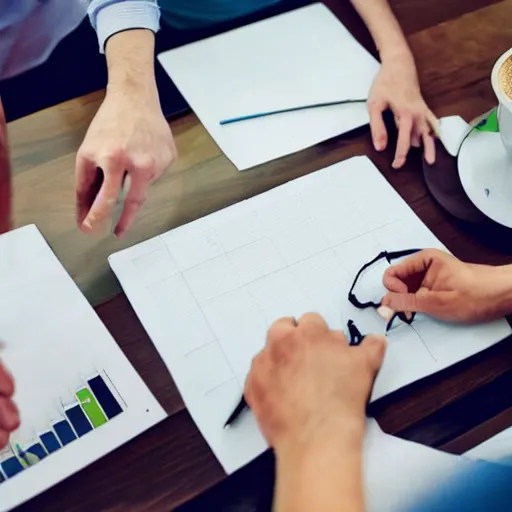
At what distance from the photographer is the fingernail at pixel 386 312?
26.1 inches

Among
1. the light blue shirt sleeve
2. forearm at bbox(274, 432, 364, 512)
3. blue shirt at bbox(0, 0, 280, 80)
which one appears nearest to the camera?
forearm at bbox(274, 432, 364, 512)

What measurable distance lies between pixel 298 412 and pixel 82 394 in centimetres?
20

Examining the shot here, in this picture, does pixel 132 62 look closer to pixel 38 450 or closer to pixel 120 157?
pixel 120 157

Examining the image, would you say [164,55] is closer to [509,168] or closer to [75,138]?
[75,138]

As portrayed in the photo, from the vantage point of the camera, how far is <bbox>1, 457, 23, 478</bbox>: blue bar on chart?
0.58 meters

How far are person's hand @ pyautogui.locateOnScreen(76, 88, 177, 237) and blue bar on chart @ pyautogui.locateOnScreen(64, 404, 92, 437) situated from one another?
198 mm

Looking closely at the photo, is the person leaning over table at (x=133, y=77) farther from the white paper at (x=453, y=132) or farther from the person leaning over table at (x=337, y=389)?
the person leaning over table at (x=337, y=389)

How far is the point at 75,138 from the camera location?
2.70ft

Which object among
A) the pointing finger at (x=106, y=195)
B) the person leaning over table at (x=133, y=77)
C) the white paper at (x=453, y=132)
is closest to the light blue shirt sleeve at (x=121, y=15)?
the person leaning over table at (x=133, y=77)

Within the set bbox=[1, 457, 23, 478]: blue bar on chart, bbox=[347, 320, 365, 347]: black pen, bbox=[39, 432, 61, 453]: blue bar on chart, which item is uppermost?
bbox=[347, 320, 365, 347]: black pen

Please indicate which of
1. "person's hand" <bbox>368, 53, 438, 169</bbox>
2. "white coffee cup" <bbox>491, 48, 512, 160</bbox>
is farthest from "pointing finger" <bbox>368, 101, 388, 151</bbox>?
"white coffee cup" <bbox>491, 48, 512, 160</bbox>

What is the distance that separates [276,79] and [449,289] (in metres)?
0.39

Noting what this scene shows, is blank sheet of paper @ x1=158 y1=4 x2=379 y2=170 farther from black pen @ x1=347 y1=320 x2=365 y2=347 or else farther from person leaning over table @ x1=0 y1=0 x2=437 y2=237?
black pen @ x1=347 y1=320 x2=365 y2=347

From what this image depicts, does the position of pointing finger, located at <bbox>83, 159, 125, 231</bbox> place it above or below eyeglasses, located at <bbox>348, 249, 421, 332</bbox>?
above
